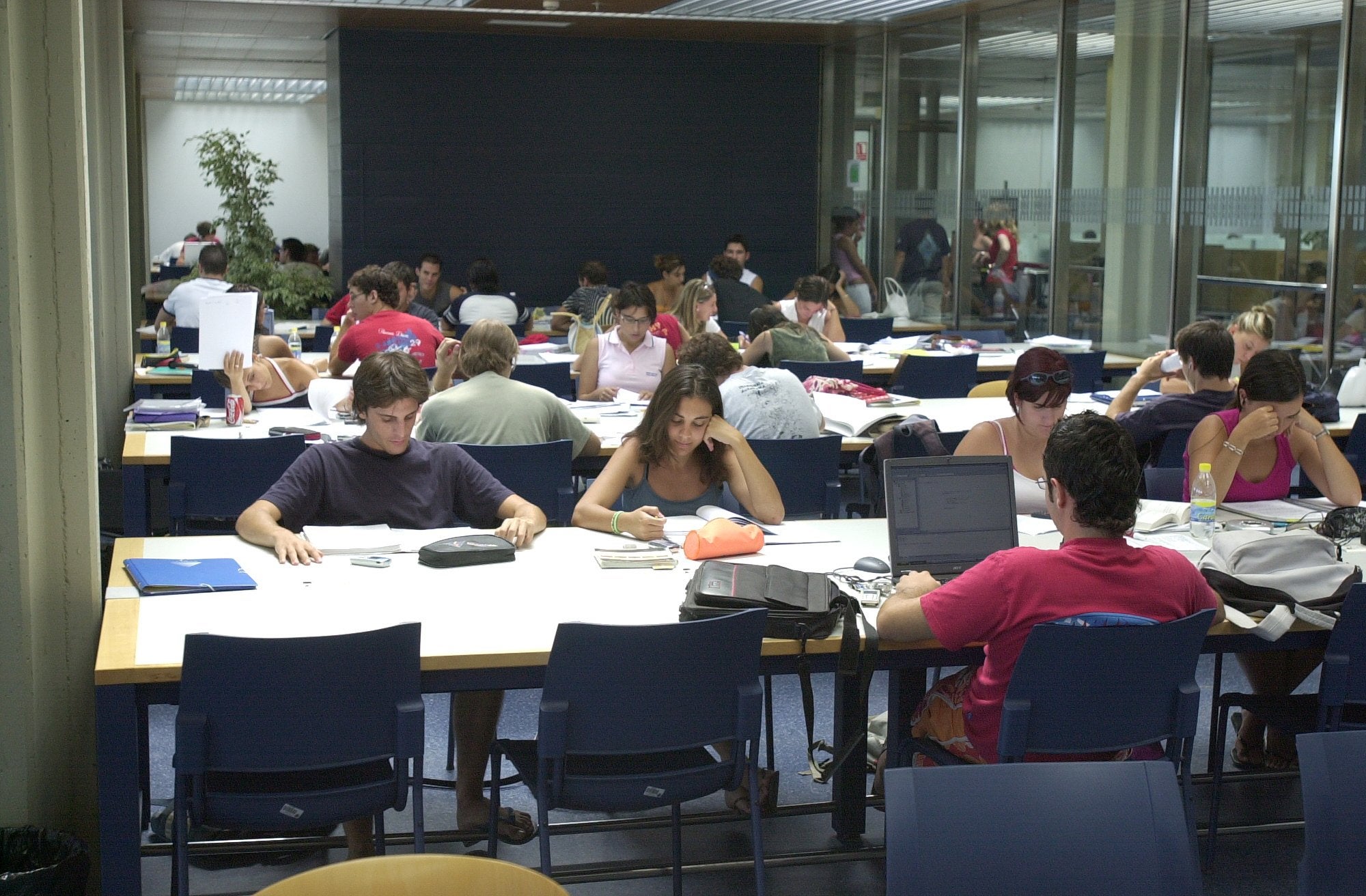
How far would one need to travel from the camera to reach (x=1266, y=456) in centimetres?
448

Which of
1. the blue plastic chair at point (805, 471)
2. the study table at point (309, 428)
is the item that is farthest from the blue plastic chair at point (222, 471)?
the blue plastic chair at point (805, 471)

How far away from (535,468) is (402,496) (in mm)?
950

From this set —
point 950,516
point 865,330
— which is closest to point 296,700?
point 950,516

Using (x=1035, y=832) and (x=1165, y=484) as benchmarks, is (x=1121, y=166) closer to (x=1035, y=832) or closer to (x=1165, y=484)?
(x=1165, y=484)

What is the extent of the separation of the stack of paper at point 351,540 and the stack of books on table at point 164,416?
207 centimetres

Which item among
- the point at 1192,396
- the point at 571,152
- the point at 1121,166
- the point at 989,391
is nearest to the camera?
the point at 1192,396

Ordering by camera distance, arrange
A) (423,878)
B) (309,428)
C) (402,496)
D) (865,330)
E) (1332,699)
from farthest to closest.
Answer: (865,330), (309,428), (402,496), (1332,699), (423,878)

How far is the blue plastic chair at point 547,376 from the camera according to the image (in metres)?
6.87

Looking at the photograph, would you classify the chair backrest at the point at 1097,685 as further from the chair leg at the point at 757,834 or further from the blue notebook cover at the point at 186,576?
the blue notebook cover at the point at 186,576

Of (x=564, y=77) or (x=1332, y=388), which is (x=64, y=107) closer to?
(x=1332, y=388)

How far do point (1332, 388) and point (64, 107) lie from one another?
264 inches

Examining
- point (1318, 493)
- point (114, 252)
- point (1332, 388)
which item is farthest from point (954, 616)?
point (114, 252)

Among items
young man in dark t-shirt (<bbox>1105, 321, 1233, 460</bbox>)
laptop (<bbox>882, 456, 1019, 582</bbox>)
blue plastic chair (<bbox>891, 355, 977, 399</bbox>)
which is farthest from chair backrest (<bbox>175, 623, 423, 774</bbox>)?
blue plastic chair (<bbox>891, 355, 977, 399</bbox>)

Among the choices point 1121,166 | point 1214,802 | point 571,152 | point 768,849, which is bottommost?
point 768,849
